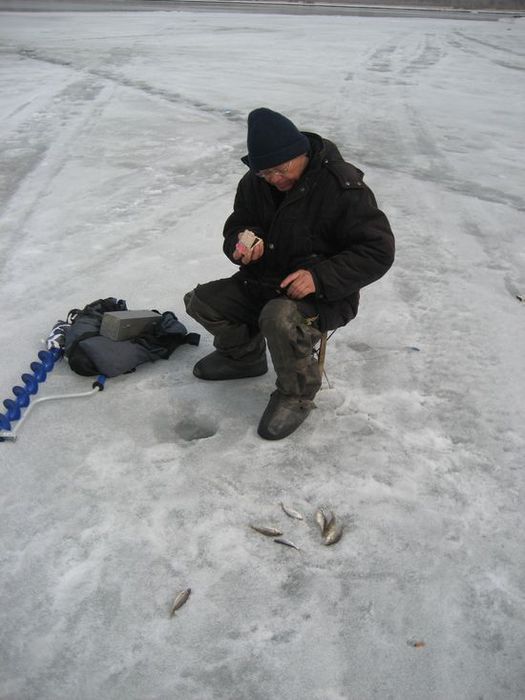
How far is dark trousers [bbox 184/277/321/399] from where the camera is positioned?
9.70ft

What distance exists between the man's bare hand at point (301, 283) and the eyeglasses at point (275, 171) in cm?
46

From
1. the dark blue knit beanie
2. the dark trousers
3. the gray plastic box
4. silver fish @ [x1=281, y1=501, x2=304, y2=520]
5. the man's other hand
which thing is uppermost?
the dark blue knit beanie

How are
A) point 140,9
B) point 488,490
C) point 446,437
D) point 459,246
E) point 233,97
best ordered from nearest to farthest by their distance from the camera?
point 488,490 < point 446,437 < point 459,246 < point 233,97 < point 140,9

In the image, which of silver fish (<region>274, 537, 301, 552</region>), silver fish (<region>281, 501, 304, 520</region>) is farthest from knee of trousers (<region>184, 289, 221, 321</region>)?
silver fish (<region>274, 537, 301, 552</region>)

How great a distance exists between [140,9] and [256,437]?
31766 millimetres

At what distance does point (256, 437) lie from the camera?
316cm

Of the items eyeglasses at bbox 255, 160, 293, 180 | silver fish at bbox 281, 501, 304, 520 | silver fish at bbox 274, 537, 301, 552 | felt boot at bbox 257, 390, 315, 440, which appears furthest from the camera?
felt boot at bbox 257, 390, 315, 440

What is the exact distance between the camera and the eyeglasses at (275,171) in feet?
9.23

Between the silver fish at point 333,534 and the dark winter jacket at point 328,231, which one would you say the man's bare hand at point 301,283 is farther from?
the silver fish at point 333,534

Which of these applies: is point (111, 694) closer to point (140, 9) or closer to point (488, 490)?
point (488, 490)

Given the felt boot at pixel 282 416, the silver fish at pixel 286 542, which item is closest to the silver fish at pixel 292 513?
the silver fish at pixel 286 542

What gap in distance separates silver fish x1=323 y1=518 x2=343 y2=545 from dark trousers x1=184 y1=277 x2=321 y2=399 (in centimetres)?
74

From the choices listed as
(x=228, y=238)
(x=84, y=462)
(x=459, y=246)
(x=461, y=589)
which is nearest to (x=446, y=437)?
(x=461, y=589)

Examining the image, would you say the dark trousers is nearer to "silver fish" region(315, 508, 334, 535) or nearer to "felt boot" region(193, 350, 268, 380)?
"felt boot" region(193, 350, 268, 380)
